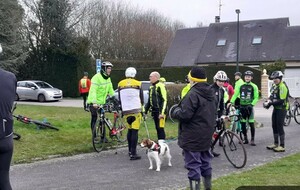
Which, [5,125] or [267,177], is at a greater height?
[5,125]

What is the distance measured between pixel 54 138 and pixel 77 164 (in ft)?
9.31

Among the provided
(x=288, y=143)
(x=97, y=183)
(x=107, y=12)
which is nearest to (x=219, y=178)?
(x=97, y=183)

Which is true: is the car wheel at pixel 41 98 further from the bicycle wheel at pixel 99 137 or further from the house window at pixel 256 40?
the house window at pixel 256 40

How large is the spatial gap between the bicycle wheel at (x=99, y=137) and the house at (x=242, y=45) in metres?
36.5

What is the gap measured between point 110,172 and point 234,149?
2.59m

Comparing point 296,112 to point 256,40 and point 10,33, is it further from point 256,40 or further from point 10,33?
point 256,40

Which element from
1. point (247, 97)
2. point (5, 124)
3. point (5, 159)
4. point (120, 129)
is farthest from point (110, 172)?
point (247, 97)

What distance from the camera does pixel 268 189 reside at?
21.4ft

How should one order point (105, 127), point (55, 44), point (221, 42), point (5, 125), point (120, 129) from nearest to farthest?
point (5, 125) < point (105, 127) < point (120, 129) < point (55, 44) < point (221, 42)

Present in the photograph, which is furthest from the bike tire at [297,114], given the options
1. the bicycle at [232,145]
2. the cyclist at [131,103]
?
the cyclist at [131,103]

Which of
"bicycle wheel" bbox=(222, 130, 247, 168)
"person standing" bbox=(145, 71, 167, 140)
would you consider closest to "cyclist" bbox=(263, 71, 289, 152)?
→ "bicycle wheel" bbox=(222, 130, 247, 168)

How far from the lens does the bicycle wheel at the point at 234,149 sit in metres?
→ 8.75

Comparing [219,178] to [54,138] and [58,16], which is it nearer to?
[54,138]

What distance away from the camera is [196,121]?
6250mm
